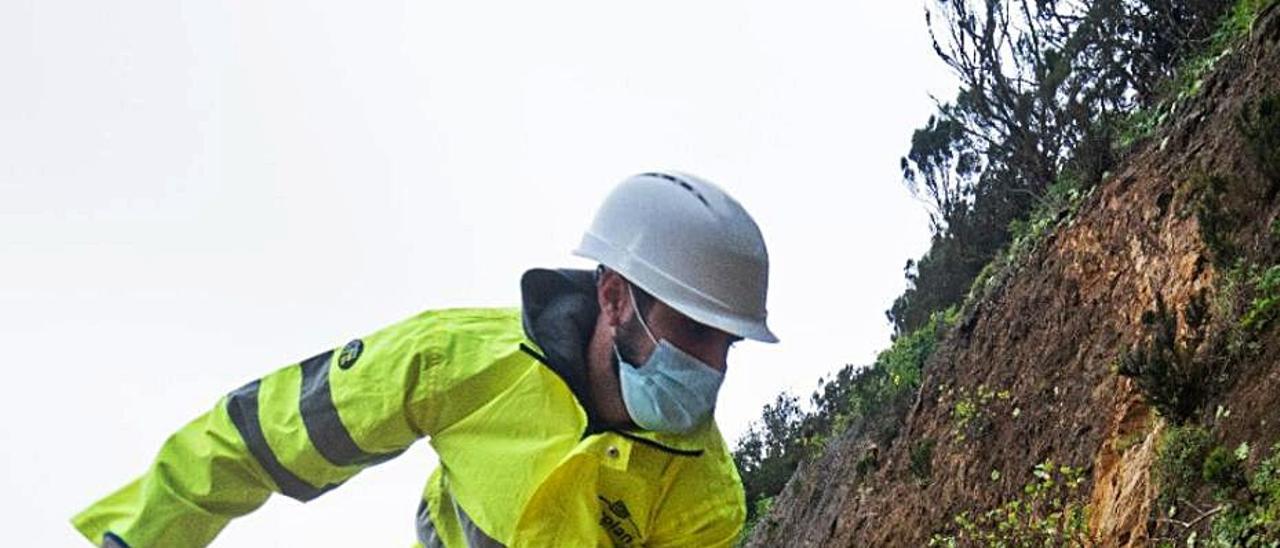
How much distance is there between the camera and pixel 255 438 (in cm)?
295

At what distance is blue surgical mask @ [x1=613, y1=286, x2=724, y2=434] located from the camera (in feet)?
10.3

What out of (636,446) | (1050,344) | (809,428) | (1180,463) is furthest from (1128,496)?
(809,428)

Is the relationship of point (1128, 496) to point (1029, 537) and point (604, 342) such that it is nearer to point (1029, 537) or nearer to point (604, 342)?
point (1029, 537)

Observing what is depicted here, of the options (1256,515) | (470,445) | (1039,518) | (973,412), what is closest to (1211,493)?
(1256,515)

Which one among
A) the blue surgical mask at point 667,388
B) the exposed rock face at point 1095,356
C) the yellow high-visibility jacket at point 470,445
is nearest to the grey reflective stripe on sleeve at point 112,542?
the yellow high-visibility jacket at point 470,445

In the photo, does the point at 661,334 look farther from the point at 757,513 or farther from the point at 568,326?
the point at 757,513

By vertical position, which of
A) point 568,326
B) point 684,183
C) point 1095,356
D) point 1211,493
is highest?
point 684,183

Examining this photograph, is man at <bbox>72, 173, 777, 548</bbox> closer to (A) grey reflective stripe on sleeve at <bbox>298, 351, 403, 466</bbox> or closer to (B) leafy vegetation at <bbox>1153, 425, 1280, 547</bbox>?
(A) grey reflective stripe on sleeve at <bbox>298, 351, 403, 466</bbox>

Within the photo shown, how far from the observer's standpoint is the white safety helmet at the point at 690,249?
320 cm

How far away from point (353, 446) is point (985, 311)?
7.97m

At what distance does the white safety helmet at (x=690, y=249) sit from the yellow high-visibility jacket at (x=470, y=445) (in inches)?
6.2

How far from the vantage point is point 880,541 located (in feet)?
31.0

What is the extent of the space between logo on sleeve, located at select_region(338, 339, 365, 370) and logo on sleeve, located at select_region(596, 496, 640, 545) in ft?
1.93

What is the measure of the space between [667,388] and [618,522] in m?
0.32
